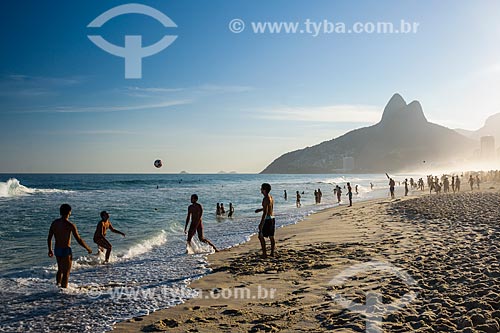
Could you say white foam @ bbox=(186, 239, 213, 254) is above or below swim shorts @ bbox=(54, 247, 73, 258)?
below

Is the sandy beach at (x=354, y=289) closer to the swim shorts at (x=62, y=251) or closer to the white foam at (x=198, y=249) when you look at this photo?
the white foam at (x=198, y=249)

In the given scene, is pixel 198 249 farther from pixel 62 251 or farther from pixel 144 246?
pixel 62 251

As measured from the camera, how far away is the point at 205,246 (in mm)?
12430

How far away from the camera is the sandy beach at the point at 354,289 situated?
15.2 ft

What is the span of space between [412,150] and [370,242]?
200 meters

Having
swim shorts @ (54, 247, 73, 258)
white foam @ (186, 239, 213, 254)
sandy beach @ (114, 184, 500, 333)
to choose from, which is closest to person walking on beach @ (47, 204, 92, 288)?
swim shorts @ (54, 247, 73, 258)

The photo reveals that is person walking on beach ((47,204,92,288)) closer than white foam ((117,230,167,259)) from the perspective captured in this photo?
Yes

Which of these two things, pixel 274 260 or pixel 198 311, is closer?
pixel 198 311

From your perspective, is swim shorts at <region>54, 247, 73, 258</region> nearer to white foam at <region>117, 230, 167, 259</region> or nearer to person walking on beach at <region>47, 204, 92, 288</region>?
person walking on beach at <region>47, 204, 92, 288</region>

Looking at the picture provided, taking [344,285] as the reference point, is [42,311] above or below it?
below

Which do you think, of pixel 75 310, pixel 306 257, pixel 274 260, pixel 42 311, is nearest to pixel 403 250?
pixel 306 257

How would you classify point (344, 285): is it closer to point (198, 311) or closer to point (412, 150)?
point (198, 311)

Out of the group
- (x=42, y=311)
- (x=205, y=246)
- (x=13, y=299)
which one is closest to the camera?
(x=42, y=311)

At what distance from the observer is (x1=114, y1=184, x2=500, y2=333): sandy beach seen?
15.2 ft
